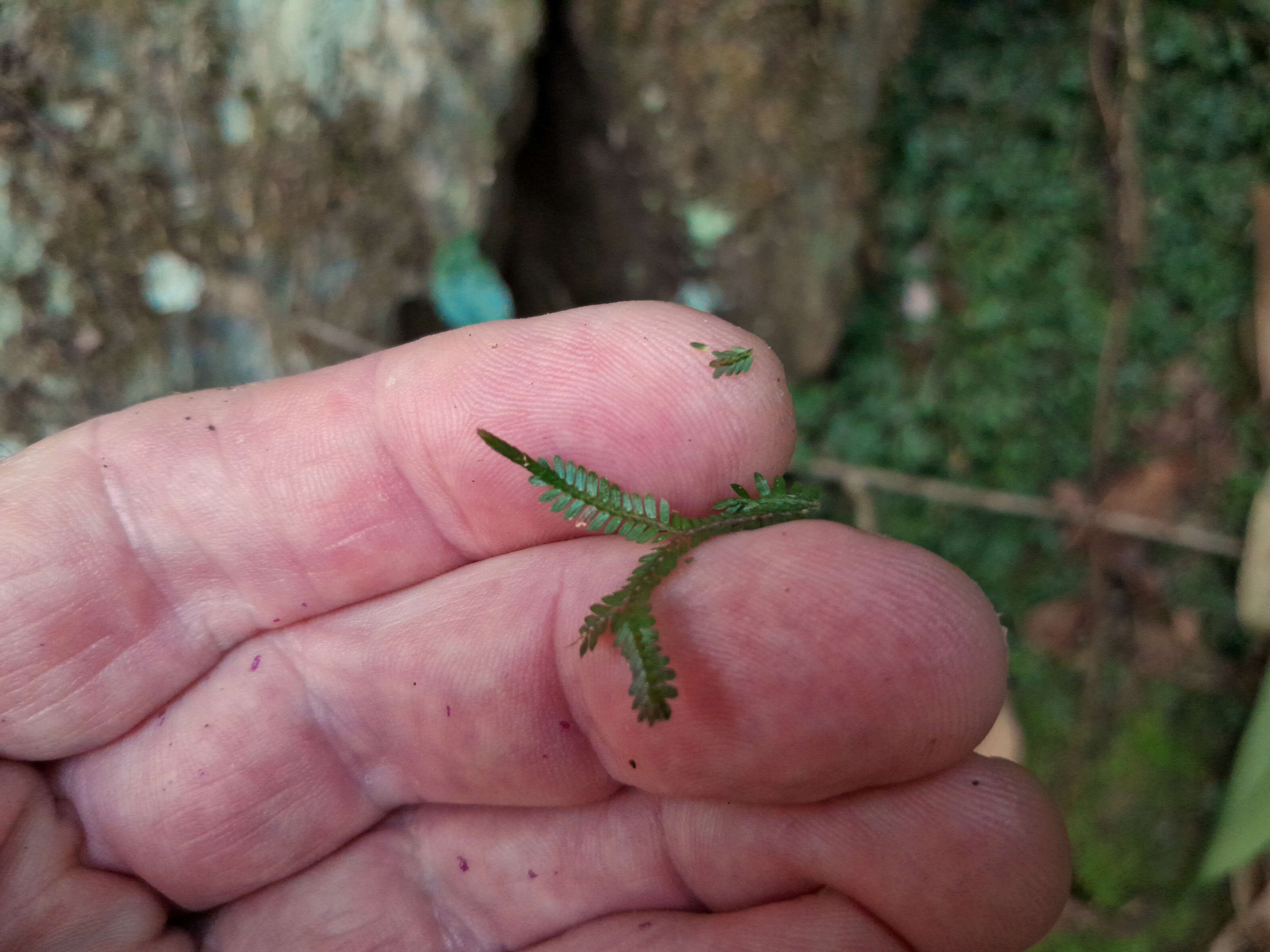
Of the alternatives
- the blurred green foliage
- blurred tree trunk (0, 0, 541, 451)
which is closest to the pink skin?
blurred tree trunk (0, 0, 541, 451)

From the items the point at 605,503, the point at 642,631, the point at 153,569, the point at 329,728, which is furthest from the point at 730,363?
the point at 153,569

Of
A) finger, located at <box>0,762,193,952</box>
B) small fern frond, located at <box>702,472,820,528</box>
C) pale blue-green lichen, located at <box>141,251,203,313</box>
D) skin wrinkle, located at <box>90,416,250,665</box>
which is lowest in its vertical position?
finger, located at <box>0,762,193,952</box>

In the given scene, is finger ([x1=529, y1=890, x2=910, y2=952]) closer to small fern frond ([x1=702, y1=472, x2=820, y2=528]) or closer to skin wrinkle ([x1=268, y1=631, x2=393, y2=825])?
skin wrinkle ([x1=268, y1=631, x2=393, y2=825])

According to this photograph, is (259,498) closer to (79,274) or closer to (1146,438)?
(79,274)

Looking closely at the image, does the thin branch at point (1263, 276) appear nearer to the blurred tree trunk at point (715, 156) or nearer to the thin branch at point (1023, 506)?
the thin branch at point (1023, 506)

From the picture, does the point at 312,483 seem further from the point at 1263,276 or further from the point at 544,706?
the point at 1263,276

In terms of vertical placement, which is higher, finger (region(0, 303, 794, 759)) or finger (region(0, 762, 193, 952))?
finger (region(0, 303, 794, 759))

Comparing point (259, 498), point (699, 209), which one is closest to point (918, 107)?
point (699, 209)
